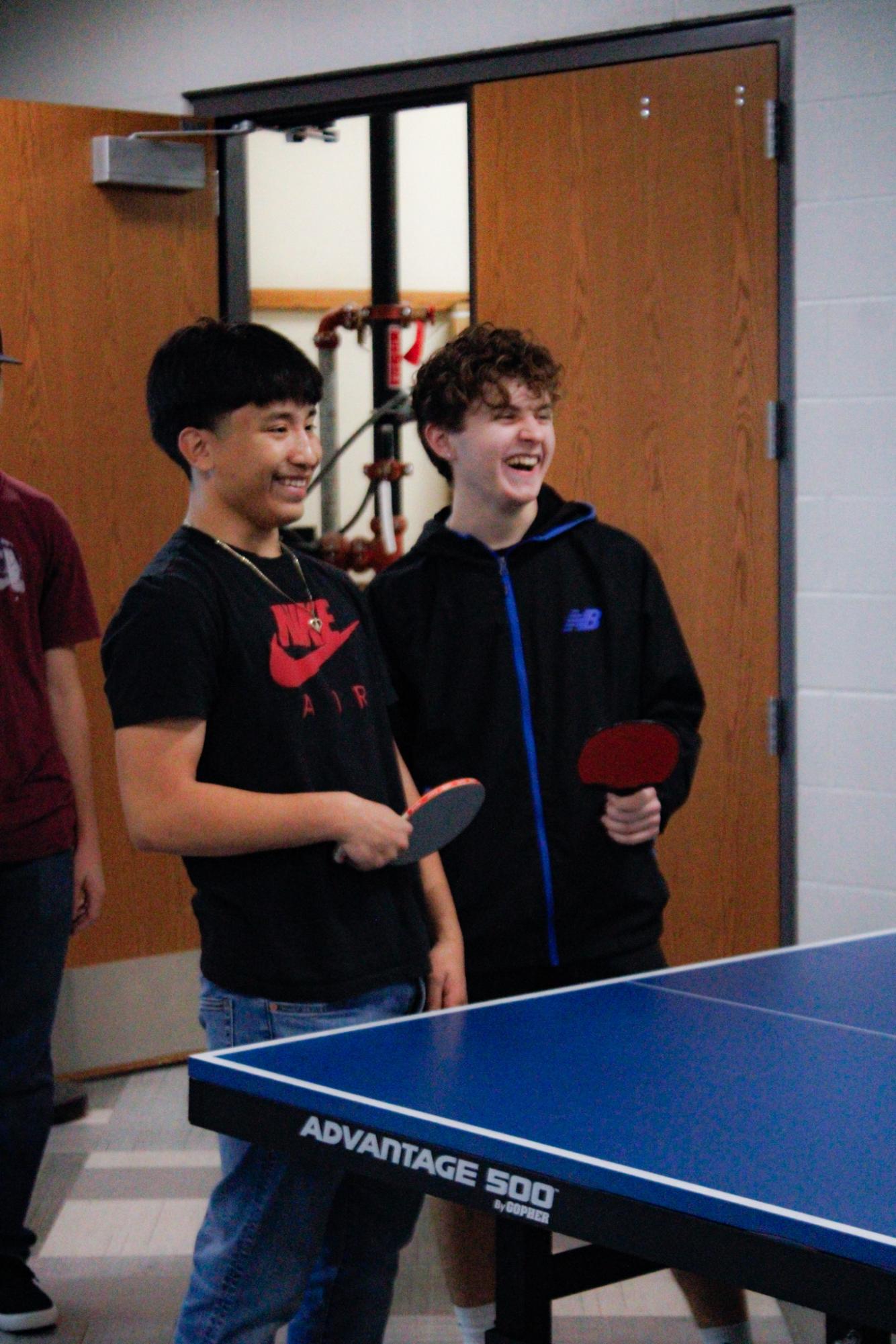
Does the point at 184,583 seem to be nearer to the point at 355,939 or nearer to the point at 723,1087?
the point at 355,939

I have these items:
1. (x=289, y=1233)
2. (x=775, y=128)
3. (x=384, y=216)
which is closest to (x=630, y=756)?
(x=289, y=1233)

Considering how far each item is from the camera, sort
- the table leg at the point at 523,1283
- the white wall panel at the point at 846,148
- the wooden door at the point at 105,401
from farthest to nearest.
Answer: the wooden door at the point at 105,401 → the white wall panel at the point at 846,148 → the table leg at the point at 523,1283

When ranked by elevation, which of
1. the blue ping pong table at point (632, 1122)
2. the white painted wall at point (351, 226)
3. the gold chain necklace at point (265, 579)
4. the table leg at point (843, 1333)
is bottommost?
the table leg at point (843, 1333)

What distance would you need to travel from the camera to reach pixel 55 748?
2.66 m

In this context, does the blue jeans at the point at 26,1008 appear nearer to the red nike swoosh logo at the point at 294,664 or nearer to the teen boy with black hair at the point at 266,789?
the teen boy with black hair at the point at 266,789

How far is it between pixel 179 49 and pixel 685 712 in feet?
8.95

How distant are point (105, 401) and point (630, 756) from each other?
232 centimetres

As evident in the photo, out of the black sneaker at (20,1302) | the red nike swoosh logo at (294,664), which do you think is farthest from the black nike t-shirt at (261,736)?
the black sneaker at (20,1302)

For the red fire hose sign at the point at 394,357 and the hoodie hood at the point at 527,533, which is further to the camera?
the red fire hose sign at the point at 394,357

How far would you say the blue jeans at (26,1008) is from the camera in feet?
8.39

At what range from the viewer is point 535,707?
2201 millimetres

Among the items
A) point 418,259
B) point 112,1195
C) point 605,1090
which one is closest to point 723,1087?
point 605,1090

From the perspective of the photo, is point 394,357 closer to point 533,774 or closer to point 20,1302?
point 533,774

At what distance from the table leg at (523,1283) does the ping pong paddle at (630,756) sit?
590 millimetres
